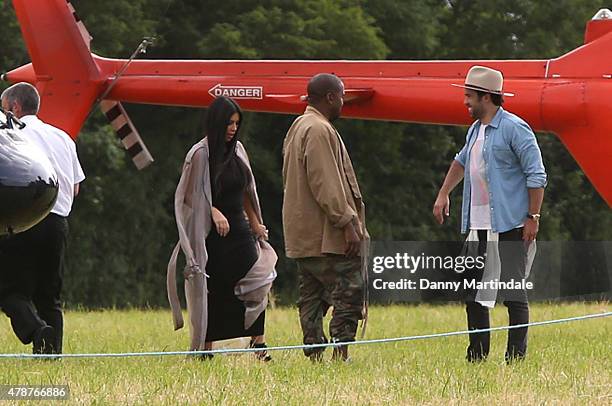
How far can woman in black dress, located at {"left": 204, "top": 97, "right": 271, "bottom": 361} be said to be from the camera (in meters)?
8.02

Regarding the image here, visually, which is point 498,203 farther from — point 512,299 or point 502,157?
point 512,299

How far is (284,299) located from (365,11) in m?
7.78

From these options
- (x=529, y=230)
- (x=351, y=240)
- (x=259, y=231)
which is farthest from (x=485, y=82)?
(x=259, y=231)

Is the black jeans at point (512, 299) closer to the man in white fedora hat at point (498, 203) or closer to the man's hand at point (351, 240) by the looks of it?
the man in white fedora hat at point (498, 203)

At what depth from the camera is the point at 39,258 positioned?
25.7 ft

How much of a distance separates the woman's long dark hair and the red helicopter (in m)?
2.05

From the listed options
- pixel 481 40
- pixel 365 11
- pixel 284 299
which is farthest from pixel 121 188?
pixel 481 40

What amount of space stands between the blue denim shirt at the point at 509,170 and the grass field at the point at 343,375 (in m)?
0.84

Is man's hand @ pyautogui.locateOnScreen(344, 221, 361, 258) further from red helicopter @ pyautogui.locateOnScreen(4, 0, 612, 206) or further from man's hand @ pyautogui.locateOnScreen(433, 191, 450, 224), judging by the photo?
red helicopter @ pyautogui.locateOnScreen(4, 0, 612, 206)

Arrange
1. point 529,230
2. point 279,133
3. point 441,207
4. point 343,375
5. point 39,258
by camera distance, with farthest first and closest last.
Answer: point 279,133
point 441,207
point 39,258
point 529,230
point 343,375

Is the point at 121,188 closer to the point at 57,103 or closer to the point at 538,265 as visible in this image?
the point at 57,103

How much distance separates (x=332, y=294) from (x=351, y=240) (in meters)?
A: 0.37

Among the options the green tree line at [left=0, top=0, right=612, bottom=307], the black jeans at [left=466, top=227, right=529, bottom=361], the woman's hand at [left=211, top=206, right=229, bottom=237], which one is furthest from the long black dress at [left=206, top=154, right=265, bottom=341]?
the green tree line at [left=0, top=0, right=612, bottom=307]

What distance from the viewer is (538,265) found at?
920cm
